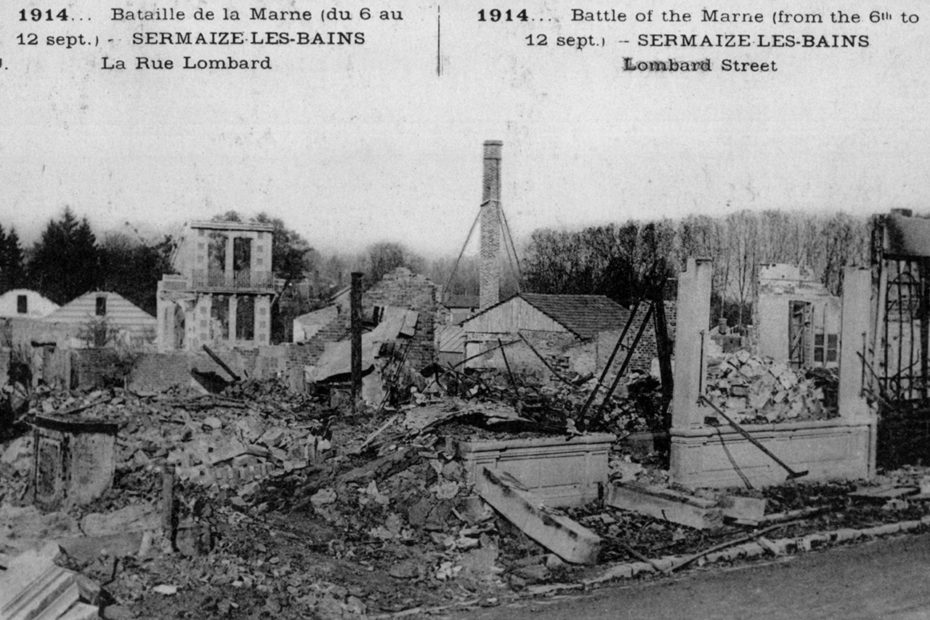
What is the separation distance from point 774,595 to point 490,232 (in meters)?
15.1

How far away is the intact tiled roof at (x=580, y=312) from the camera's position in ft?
77.4

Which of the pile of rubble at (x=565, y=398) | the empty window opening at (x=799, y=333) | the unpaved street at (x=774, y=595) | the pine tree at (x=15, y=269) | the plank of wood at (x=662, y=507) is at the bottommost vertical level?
the unpaved street at (x=774, y=595)

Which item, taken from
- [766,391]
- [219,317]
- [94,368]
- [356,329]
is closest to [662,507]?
[356,329]

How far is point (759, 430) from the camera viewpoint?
11320mm

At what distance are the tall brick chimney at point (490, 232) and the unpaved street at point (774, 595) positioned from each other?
6.22 meters

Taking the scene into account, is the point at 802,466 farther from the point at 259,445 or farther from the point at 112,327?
the point at 112,327

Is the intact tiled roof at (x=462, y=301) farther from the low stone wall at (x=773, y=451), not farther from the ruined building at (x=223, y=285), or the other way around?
the low stone wall at (x=773, y=451)

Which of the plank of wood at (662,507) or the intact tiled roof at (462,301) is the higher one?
the intact tiled roof at (462,301)

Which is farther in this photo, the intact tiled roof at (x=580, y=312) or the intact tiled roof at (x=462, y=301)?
the intact tiled roof at (x=462, y=301)

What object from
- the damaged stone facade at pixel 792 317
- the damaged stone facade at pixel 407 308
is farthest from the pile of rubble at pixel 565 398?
the damaged stone facade at pixel 792 317

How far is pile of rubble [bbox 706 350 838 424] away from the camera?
16.3 m

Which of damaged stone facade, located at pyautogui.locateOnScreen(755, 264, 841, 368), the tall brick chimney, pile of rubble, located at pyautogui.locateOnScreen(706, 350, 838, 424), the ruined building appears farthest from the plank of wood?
the ruined building

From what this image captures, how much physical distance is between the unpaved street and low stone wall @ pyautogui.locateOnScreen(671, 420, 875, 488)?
2287mm

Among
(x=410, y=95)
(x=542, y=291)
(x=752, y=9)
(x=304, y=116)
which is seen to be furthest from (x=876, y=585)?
(x=542, y=291)
